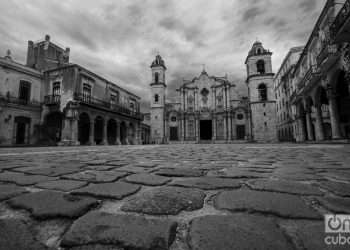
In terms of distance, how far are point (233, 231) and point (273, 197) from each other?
0.54m

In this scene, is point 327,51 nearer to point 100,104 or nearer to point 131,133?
point 100,104

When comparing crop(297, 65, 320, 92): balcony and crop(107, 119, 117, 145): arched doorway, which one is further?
crop(107, 119, 117, 145): arched doorway

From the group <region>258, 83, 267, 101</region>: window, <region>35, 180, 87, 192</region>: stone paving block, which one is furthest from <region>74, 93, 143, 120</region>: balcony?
<region>258, 83, 267, 101</region>: window

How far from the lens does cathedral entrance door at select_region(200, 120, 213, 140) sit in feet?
94.6

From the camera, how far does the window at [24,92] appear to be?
48.3ft

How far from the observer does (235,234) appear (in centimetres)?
66

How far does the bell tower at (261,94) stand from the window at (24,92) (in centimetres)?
2590

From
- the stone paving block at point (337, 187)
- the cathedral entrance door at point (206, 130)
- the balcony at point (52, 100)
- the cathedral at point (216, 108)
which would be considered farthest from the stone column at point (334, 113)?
the balcony at point (52, 100)

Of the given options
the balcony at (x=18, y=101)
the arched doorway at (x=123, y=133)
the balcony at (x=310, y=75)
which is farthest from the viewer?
the arched doorway at (x=123, y=133)

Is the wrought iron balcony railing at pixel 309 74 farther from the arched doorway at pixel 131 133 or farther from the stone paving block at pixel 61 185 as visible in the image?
the arched doorway at pixel 131 133

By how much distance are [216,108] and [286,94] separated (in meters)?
11.3

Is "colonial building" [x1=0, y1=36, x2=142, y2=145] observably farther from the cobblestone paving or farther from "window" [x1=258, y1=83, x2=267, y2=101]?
"window" [x1=258, y1=83, x2=267, y2=101]

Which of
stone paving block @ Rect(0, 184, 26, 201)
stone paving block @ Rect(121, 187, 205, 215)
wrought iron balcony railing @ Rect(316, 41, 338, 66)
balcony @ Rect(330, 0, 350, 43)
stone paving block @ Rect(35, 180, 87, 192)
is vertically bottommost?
stone paving block @ Rect(121, 187, 205, 215)

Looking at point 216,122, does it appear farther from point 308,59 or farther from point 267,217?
point 267,217
